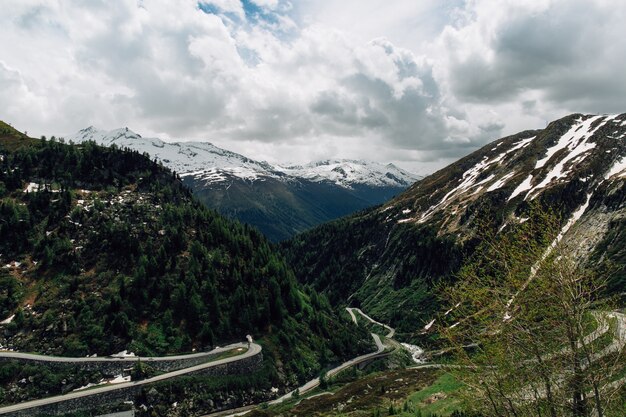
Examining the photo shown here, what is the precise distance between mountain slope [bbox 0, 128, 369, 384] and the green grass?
1537 inches

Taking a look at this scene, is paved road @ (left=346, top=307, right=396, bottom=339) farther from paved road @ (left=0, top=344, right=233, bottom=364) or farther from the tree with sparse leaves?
the tree with sparse leaves

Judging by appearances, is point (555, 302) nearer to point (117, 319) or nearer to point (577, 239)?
point (577, 239)

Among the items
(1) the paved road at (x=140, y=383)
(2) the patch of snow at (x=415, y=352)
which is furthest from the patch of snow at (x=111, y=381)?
(2) the patch of snow at (x=415, y=352)

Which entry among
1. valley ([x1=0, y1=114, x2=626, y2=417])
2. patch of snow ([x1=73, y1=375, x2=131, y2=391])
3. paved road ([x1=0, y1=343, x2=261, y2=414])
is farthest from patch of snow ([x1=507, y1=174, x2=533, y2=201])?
patch of snow ([x1=73, y1=375, x2=131, y2=391])

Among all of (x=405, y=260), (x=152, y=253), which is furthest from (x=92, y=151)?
(x=405, y=260)

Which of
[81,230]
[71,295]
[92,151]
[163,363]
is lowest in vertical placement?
[163,363]

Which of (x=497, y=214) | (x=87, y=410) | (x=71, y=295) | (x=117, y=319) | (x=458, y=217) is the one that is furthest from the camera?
(x=458, y=217)

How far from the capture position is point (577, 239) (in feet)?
54.3

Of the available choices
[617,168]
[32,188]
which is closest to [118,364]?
[32,188]

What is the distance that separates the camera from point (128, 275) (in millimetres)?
106375

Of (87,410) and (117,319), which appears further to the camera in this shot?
(117,319)

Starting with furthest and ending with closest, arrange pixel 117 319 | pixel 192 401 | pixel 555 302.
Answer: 1. pixel 117 319
2. pixel 192 401
3. pixel 555 302

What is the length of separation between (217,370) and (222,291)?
2946 centimetres

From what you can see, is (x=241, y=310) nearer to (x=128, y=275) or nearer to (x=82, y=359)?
(x=128, y=275)
